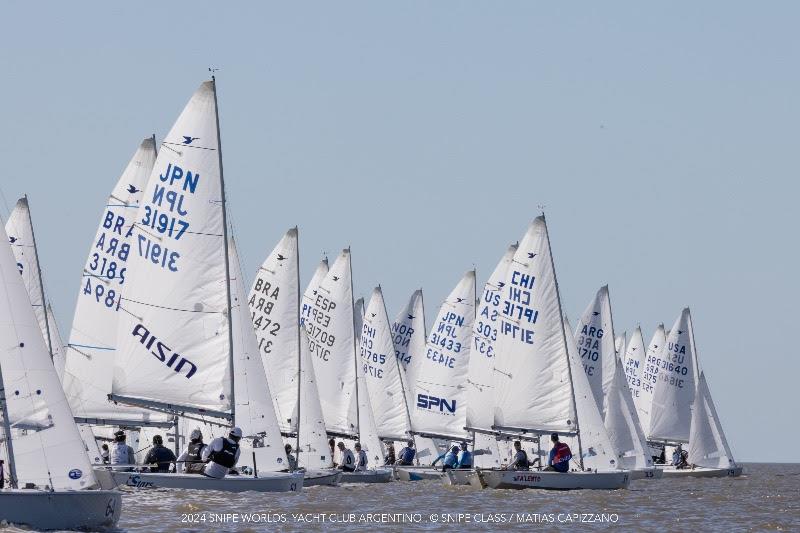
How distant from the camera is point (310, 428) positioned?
43062mm

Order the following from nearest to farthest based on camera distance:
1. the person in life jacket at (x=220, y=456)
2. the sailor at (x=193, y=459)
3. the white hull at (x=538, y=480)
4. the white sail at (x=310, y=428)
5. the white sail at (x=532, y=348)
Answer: the person in life jacket at (x=220, y=456)
the sailor at (x=193, y=459)
the white hull at (x=538, y=480)
the white sail at (x=532, y=348)
the white sail at (x=310, y=428)

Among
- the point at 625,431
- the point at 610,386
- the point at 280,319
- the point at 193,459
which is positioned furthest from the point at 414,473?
the point at 193,459

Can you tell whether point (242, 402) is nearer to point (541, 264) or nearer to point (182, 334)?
point (182, 334)

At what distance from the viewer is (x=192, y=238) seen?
112 feet

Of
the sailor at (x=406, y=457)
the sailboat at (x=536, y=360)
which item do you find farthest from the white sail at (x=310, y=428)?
the sailor at (x=406, y=457)

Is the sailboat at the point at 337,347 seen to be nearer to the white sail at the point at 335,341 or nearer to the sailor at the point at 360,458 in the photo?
the white sail at the point at 335,341

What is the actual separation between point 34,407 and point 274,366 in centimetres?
2006

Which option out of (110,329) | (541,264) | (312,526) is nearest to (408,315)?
(541,264)

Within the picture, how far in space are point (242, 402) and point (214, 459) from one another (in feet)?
14.1

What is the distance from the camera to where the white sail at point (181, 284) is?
33719 mm

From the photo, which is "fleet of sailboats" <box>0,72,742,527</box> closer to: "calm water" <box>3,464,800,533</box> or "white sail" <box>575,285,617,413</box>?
"white sail" <box>575,285,617,413</box>

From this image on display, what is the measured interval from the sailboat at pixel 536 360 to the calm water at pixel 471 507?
224cm

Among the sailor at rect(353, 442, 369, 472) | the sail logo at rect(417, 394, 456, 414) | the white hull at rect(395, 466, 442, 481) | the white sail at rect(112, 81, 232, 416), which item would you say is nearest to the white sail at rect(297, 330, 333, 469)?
the sailor at rect(353, 442, 369, 472)

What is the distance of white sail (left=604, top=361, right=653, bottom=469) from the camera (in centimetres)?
5197
